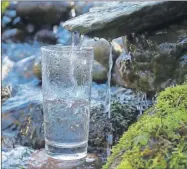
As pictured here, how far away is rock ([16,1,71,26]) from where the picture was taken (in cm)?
775

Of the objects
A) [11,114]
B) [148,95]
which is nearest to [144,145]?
[148,95]

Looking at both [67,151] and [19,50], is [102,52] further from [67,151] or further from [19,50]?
[67,151]

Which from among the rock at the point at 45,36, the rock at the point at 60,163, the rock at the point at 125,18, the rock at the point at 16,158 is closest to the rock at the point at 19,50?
the rock at the point at 45,36

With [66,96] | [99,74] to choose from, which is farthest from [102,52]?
[66,96]

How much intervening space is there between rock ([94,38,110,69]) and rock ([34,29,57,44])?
6.54ft

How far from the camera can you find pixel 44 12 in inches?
308

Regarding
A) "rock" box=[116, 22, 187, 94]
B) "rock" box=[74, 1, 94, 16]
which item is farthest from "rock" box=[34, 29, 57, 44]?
"rock" box=[116, 22, 187, 94]

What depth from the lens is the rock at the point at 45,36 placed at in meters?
7.62

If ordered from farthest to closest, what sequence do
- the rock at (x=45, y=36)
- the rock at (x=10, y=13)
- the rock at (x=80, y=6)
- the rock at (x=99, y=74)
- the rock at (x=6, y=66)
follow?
1. the rock at (x=10, y=13)
2. the rock at (x=45, y=36)
3. the rock at (x=6, y=66)
4. the rock at (x=80, y=6)
5. the rock at (x=99, y=74)

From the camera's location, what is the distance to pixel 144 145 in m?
1.51

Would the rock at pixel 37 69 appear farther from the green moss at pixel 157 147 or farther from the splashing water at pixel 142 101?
the green moss at pixel 157 147

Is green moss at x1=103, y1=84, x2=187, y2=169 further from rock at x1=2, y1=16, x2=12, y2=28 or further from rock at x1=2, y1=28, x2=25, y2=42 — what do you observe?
rock at x1=2, y1=16, x2=12, y2=28

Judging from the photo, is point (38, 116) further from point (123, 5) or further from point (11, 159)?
point (123, 5)

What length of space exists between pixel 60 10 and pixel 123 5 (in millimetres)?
4968
